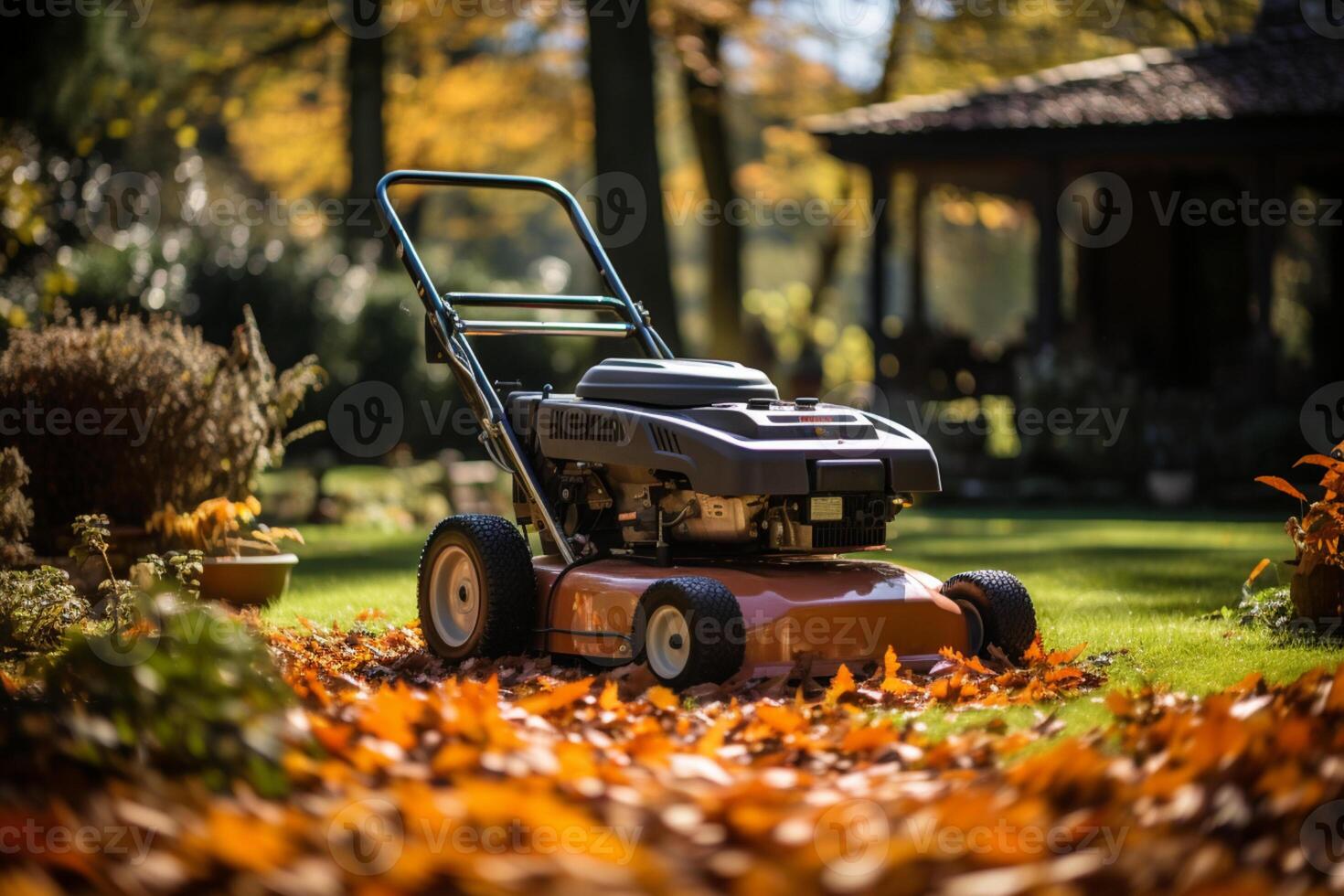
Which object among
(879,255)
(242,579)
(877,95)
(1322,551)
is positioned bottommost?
(242,579)

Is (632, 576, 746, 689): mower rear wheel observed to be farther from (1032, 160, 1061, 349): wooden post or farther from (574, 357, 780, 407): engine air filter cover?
(1032, 160, 1061, 349): wooden post

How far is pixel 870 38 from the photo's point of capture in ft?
90.7

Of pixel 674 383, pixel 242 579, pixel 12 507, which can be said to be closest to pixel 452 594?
pixel 674 383

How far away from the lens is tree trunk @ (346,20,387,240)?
2238cm

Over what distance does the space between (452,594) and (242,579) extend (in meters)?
1.93

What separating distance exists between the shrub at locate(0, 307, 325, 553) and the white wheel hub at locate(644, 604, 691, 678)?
3378 millimetres

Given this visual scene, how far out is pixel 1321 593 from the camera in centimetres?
710

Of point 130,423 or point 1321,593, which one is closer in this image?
point 1321,593

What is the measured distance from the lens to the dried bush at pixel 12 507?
783 cm

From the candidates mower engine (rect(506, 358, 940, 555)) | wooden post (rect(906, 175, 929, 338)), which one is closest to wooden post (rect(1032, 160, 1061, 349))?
wooden post (rect(906, 175, 929, 338))

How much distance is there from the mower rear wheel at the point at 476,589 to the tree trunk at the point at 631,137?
860cm

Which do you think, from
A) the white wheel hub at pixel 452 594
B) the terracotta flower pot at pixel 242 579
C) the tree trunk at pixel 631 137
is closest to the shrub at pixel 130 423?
the terracotta flower pot at pixel 242 579

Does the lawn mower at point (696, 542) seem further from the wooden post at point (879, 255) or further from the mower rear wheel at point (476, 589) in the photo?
the wooden post at point (879, 255)

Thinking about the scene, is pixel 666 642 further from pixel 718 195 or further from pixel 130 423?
pixel 718 195
